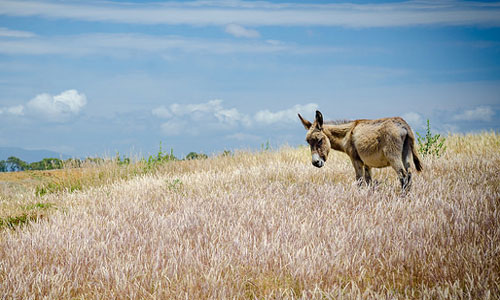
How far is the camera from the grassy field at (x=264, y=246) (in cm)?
402

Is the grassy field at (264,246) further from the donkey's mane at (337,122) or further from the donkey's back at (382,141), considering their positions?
the donkey's mane at (337,122)

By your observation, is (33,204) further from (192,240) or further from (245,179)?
(192,240)

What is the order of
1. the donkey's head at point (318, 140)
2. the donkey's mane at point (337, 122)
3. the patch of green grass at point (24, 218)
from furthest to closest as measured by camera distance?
1. the donkey's mane at point (337, 122)
2. the donkey's head at point (318, 140)
3. the patch of green grass at point (24, 218)

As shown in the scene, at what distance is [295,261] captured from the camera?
14.4ft

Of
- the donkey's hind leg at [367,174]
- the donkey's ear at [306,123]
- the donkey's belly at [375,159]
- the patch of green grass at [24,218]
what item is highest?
the donkey's ear at [306,123]

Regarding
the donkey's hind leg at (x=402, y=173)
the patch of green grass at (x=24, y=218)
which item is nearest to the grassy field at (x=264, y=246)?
the patch of green grass at (x=24, y=218)

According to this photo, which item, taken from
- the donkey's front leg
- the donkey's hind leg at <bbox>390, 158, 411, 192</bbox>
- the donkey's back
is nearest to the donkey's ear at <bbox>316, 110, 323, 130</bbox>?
the donkey's back

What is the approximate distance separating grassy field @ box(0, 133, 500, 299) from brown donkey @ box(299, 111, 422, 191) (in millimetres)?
462

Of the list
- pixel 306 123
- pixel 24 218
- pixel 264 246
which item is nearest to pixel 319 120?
pixel 306 123

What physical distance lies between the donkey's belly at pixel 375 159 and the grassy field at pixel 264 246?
0.45m

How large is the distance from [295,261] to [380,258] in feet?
2.97

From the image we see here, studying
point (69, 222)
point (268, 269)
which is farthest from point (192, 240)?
point (69, 222)

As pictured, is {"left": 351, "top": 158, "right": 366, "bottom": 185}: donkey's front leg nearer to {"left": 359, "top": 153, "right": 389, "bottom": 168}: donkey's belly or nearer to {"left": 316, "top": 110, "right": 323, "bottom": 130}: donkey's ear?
{"left": 359, "top": 153, "right": 389, "bottom": 168}: donkey's belly

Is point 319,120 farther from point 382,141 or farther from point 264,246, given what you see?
point 264,246
